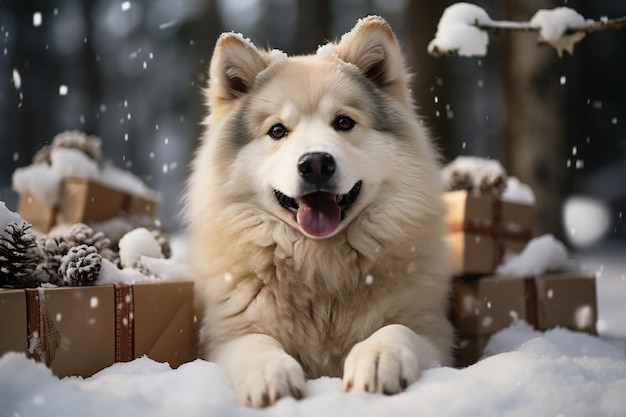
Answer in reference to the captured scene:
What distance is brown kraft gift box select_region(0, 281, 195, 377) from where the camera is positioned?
1975mm

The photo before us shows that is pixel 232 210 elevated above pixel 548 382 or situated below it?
above

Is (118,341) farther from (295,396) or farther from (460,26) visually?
(460,26)

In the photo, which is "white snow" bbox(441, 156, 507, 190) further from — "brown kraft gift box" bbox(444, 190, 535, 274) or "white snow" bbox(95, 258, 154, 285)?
"white snow" bbox(95, 258, 154, 285)

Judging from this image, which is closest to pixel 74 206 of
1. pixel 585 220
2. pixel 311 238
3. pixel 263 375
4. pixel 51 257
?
pixel 51 257

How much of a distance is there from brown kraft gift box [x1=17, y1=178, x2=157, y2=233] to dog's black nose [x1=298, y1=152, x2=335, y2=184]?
2.09 meters

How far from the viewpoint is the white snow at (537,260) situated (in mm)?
3184

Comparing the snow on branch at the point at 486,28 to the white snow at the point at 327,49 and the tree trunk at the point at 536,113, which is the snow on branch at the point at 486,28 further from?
the tree trunk at the point at 536,113

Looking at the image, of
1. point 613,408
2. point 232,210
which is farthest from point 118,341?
point 613,408

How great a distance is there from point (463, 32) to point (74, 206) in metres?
2.80

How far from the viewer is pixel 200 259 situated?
8.68 ft

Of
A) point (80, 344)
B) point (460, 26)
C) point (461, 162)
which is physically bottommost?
point (80, 344)

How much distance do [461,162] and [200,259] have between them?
2009mm

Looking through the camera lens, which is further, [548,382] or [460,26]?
[460,26]

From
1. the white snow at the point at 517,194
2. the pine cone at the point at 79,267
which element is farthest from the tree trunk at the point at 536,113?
the pine cone at the point at 79,267
